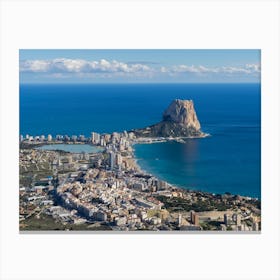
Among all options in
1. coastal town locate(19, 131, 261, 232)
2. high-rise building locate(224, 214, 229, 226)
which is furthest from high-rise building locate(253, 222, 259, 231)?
high-rise building locate(224, 214, 229, 226)

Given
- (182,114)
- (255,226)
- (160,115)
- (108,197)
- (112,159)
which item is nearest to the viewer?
(255,226)

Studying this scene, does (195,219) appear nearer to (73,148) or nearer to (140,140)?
(140,140)

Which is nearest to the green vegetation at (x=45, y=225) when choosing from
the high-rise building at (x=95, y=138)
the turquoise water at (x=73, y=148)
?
the turquoise water at (x=73, y=148)

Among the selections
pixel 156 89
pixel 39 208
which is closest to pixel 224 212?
pixel 156 89

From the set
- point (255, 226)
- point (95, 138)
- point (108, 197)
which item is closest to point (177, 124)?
point (95, 138)

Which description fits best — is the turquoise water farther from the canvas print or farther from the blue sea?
the blue sea
